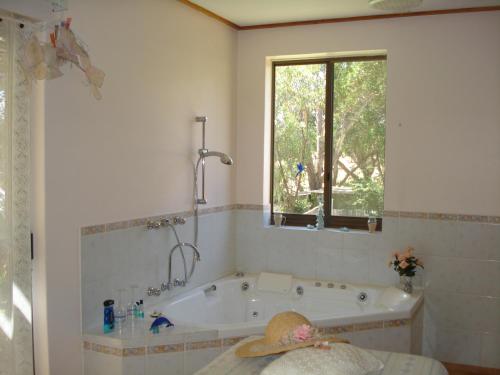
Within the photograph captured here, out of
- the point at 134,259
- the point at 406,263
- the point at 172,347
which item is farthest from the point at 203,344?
the point at 406,263

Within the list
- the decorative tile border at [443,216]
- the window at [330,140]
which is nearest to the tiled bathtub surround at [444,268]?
the decorative tile border at [443,216]

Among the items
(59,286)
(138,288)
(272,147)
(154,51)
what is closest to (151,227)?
(138,288)

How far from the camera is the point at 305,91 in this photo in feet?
16.0

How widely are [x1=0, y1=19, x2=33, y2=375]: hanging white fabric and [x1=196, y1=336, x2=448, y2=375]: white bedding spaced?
0.96m

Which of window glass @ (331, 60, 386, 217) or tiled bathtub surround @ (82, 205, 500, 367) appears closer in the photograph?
tiled bathtub surround @ (82, 205, 500, 367)

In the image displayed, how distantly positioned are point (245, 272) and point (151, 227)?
1.47 meters

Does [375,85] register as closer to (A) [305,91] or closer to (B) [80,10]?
(A) [305,91]

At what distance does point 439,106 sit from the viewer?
4242 mm

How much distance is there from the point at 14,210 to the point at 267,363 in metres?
1.38

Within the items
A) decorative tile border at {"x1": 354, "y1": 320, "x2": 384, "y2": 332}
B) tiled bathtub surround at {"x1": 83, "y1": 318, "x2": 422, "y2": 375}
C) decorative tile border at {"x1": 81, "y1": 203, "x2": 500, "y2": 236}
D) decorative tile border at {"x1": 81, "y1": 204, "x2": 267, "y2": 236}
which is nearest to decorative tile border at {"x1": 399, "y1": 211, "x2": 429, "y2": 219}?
decorative tile border at {"x1": 81, "y1": 203, "x2": 500, "y2": 236}

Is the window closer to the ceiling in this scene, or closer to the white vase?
the ceiling

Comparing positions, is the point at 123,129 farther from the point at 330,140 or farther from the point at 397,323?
the point at 397,323

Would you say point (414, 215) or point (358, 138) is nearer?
point (414, 215)

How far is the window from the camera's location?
465 cm
